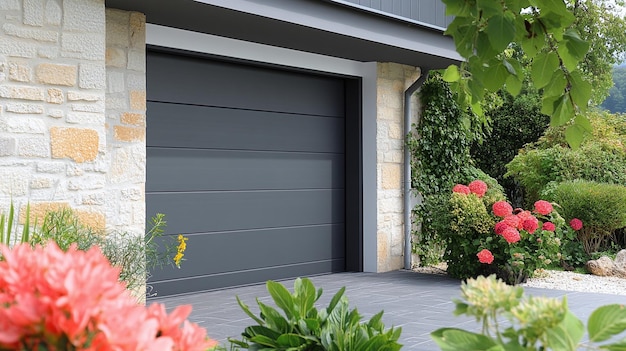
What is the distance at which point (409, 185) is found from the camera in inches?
397

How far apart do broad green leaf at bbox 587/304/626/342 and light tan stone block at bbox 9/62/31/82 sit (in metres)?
5.42

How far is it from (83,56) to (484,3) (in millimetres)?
4463

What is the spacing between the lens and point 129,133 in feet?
22.9

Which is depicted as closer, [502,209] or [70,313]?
[70,313]

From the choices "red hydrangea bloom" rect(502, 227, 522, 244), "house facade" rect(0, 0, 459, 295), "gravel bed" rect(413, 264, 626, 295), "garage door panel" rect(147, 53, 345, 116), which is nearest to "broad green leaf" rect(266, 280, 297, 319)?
"house facade" rect(0, 0, 459, 295)

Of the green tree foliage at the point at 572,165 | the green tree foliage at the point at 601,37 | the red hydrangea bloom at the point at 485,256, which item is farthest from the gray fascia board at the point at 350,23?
the green tree foliage at the point at 601,37

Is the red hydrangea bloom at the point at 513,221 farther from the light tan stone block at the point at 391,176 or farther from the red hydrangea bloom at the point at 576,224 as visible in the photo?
the red hydrangea bloom at the point at 576,224

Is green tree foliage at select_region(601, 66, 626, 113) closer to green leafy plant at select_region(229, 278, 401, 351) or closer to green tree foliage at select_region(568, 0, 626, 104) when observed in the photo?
green tree foliage at select_region(568, 0, 626, 104)

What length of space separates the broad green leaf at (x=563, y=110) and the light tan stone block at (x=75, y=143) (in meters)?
4.34

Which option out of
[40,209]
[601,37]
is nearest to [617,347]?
[40,209]

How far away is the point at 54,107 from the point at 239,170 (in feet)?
9.23

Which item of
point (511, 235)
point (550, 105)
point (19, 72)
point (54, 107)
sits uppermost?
point (19, 72)

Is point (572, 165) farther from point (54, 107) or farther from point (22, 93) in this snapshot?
point (22, 93)

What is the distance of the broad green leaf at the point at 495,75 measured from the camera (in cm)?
266
